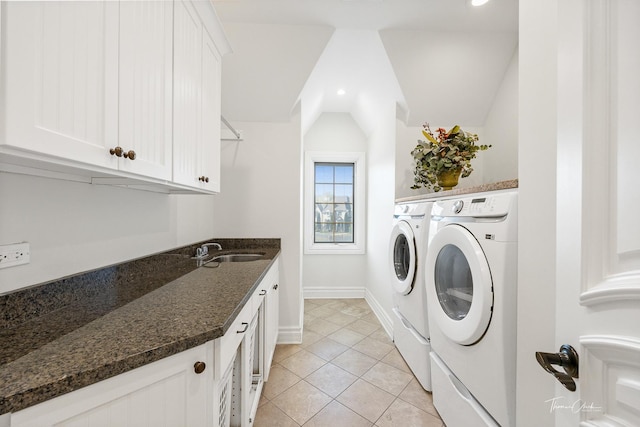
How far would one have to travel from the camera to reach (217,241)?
2303 millimetres

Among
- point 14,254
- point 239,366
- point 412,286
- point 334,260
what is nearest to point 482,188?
point 412,286

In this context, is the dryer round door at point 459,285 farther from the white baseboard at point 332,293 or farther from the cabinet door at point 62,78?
the white baseboard at point 332,293

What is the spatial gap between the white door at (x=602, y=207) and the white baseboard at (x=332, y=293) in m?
3.12

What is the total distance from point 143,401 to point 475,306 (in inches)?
47.7

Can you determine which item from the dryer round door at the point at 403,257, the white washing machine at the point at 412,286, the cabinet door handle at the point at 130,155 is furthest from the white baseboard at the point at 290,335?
the cabinet door handle at the point at 130,155

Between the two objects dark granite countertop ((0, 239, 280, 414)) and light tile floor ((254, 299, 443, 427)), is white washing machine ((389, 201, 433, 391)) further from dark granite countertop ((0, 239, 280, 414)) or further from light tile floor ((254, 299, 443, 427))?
dark granite countertop ((0, 239, 280, 414))

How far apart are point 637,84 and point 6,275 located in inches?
61.9

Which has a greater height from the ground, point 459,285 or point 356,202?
point 356,202

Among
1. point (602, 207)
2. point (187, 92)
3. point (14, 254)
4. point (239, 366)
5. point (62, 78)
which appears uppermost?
point (187, 92)

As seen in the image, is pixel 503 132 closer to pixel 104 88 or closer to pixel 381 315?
pixel 381 315

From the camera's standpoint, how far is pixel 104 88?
0.69 m

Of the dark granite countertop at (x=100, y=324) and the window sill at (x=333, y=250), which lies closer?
the dark granite countertop at (x=100, y=324)

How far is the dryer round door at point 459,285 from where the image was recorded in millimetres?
1025

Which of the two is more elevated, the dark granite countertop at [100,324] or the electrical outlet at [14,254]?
the electrical outlet at [14,254]
